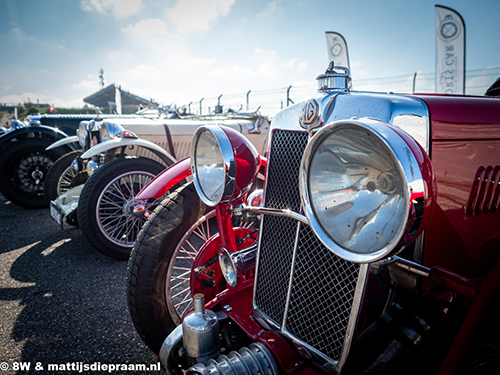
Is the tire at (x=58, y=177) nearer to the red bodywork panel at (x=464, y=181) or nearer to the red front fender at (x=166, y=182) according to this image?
the red front fender at (x=166, y=182)

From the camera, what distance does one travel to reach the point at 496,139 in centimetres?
127

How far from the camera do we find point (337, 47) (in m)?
10.4

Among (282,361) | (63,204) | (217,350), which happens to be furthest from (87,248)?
(282,361)

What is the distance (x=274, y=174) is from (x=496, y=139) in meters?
0.90

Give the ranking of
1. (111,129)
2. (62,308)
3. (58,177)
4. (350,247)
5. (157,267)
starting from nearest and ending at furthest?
(350,247)
(157,267)
(62,308)
(111,129)
(58,177)

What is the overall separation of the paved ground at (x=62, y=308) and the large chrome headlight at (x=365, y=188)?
1.49 meters

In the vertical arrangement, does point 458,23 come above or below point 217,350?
above

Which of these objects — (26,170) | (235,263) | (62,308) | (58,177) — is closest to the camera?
(235,263)

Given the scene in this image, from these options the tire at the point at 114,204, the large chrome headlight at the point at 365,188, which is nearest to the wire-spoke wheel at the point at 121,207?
the tire at the point at 114,204

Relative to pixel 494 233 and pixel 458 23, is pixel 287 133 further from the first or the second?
pixel 458 23

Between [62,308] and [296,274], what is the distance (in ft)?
6.62

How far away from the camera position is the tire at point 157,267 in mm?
1604

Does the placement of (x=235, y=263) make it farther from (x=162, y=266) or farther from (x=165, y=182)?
(x=165, y=182)

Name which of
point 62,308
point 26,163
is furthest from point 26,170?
point 62,308
